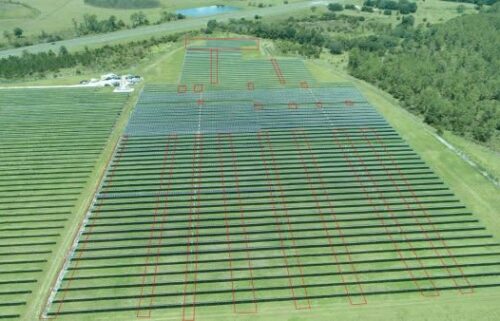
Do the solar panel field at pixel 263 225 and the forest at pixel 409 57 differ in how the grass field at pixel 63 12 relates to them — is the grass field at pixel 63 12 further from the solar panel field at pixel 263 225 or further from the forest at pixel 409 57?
the solar panel field at pixel 263 225

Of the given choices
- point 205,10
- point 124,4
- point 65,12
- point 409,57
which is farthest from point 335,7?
point 65,12

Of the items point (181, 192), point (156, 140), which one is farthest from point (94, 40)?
point (181, 192)

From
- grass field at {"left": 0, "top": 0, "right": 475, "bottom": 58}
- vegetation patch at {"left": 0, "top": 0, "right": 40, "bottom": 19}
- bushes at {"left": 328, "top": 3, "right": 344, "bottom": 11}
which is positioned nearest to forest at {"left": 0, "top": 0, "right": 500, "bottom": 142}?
grass field at {"left": 0, "top": 0, "right": 475, "bottom": 58}

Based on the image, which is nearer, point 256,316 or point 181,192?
point 256,316

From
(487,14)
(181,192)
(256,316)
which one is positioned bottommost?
(256,316)

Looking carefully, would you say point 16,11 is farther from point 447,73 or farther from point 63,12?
point 447,73

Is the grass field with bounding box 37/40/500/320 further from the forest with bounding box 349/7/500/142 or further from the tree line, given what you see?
the tree line

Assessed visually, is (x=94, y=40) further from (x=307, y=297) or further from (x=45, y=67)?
(x=307, y=297)
